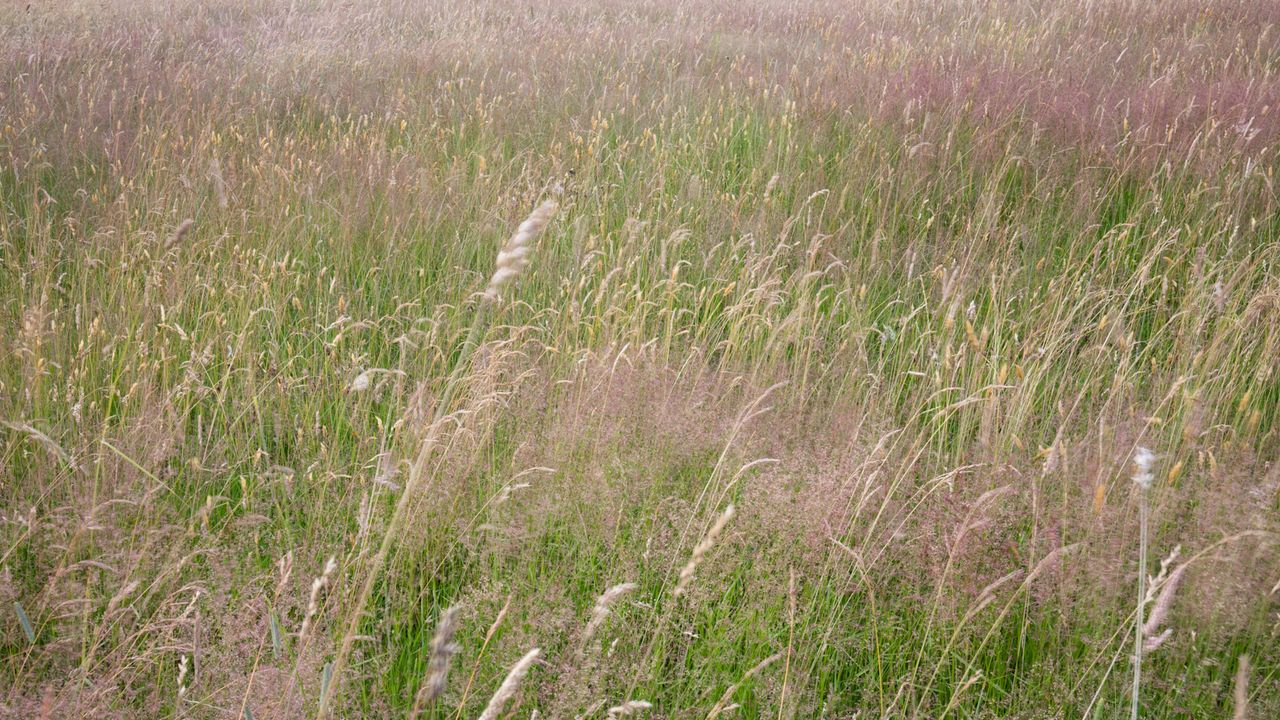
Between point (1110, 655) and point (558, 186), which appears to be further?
point (558, 186)

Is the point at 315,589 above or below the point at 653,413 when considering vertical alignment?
above

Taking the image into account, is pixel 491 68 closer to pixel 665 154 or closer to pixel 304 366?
pixel 665 154

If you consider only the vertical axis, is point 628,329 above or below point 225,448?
above

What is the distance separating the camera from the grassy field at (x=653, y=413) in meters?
1.49

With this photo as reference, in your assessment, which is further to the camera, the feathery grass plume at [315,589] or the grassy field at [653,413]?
the grassy field at [653,413]

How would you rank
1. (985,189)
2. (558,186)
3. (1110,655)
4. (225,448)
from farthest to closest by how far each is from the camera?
1. (985,189)
2. (558,186)
3. (225,448)
4. (1110,655)

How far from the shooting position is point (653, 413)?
205 centimetres

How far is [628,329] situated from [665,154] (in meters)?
1.61

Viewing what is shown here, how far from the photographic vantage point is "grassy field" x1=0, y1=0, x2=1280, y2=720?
1.49 meters

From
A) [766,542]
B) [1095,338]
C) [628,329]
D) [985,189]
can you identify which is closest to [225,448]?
[628,329]

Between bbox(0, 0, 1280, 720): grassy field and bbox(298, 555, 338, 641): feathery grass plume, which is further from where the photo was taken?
bbox(0, 0, 1280, 720): grassy field

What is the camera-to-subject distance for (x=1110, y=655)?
155cm

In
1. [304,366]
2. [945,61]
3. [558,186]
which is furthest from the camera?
[945,61]

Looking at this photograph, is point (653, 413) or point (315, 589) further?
point (653, 413)
